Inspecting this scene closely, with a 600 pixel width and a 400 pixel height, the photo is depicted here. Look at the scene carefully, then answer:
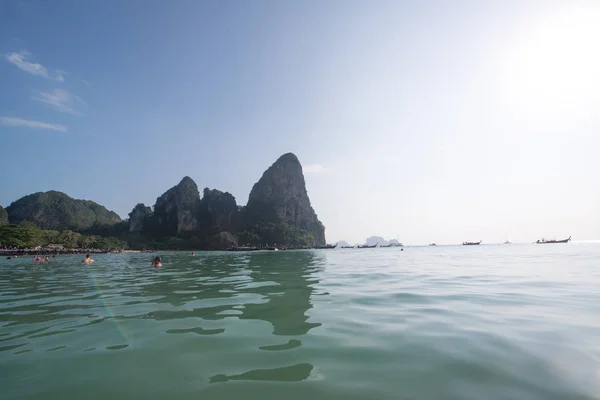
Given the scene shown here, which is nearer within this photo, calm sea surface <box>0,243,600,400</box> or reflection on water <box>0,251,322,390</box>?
calm sea surface <box>0,243,600,400</box>

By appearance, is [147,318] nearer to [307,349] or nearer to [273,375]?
[307,349]

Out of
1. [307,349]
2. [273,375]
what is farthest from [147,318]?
[273,375]

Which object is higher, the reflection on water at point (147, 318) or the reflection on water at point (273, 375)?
the reflection on water at point (273, 375)

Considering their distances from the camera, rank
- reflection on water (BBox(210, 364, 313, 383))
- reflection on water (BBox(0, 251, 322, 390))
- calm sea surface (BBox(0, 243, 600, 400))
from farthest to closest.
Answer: reflection on water (BBox(0, 251, 322, 390)) < reflection on water (BBox(210, 364, 313, 383)) < calm sea surface (BBox(0, 243, 600, 400))

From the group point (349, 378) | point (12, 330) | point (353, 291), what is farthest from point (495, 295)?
point (12, 330)

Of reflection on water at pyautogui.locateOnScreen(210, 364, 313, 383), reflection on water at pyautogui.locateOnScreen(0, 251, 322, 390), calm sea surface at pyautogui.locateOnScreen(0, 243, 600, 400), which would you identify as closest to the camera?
calm sea surface at pyautogui.locateOnScreen(0, 243, 600, 400)

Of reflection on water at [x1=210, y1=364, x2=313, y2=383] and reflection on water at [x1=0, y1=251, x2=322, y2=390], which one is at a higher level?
reflection on water at [x1=210, y1=364, x2=313, y2=383]

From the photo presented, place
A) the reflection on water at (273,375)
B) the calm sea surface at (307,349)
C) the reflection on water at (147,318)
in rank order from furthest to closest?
the reflection on water at (147,318), the reflection on water at (273,375), the calm sea surface at (307,349)

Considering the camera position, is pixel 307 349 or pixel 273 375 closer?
pixel 273 375

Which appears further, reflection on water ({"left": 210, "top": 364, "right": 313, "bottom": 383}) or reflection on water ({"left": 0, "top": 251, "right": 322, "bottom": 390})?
reflection on water ({"left": 0, "top": 251, "right": 322, "bottom": 390})

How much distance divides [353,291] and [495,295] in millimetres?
5527

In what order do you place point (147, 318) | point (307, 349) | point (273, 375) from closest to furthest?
point (273, 375)
point (307, 349)
point (147, 318)

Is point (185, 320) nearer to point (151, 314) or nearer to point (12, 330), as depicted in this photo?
point (151, 314)

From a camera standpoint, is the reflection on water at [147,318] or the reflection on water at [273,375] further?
the reflection on water at [147,318]
